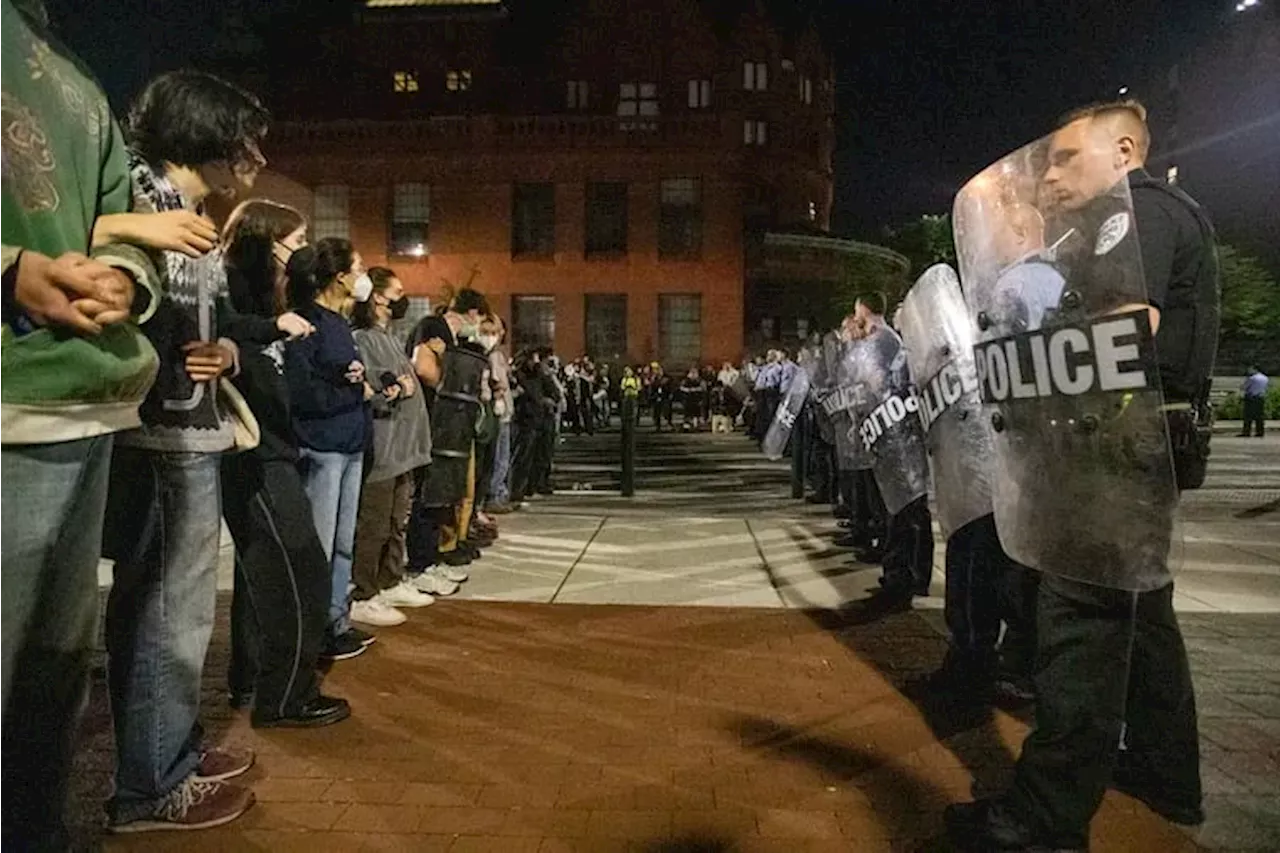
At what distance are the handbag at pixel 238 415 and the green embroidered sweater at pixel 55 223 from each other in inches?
37.8

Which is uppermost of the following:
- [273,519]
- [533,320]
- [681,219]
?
[681,219]

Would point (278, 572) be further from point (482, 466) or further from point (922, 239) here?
point (922, 239)

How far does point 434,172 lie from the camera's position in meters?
37.9

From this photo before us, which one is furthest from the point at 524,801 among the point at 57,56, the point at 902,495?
the point at 902,495

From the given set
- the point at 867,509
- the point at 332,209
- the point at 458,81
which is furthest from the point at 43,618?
the point at 458,81

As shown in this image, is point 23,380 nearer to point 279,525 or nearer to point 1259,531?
point 279,525

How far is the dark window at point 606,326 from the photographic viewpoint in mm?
37281

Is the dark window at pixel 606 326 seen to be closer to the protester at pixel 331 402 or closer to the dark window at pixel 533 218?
the dark window at pixel 533 218

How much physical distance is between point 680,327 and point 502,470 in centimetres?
2728

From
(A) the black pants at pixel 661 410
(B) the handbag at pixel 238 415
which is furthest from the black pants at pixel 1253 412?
(B) the handbag at pixel 238 415

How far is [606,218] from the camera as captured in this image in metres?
37.6

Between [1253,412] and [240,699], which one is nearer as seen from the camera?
[240,699]

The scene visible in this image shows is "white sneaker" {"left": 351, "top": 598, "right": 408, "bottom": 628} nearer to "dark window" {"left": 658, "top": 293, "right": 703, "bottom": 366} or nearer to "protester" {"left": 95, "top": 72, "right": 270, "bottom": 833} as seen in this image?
"protester" {"left": 95, "top": 72, "right": 270, "bottom": 833}

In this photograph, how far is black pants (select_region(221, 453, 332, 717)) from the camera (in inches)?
145
